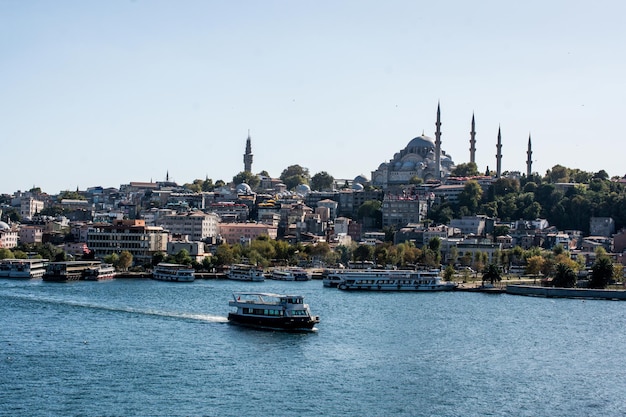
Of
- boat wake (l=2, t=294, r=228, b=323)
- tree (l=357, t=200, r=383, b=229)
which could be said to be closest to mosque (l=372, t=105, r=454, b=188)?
tree (l=357, t=200, r=383, b=229)

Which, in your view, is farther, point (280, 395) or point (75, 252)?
point (75, 252)

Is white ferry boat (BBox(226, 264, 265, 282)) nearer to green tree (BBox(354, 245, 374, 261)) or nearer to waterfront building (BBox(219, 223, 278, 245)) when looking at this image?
green tree (BBox(354, 245, 374, 261))

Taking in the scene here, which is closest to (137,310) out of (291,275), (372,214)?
(291,275)

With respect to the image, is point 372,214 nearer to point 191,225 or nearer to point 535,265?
point 191,225

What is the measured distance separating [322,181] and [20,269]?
176 ft

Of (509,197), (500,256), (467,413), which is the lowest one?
(467,413)

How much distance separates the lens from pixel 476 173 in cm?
8725

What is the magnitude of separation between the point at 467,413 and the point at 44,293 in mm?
21807

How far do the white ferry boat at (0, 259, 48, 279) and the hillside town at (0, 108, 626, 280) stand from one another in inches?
197

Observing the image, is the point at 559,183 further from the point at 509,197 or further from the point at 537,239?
the point at 537,239

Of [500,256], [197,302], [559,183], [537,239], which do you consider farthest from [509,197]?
[197,302]

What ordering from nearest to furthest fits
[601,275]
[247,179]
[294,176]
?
1. [601,275]
2. [247,179]
3. [294,176]

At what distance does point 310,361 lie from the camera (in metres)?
23.1

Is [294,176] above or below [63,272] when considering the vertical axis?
above
